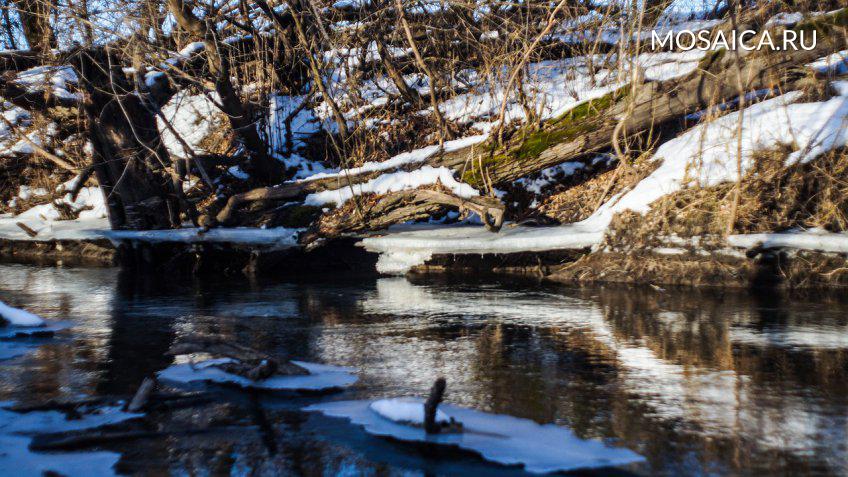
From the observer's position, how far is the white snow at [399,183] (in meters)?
11.4

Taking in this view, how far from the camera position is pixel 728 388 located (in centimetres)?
494

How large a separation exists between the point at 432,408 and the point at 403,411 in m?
0.39

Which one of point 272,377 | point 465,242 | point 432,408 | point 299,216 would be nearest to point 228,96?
point 299,216

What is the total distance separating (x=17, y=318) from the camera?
717 cm

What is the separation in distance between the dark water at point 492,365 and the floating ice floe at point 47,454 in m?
0.16

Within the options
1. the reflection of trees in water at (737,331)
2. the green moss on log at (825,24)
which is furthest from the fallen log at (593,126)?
the reflection of trees in water at (737,331)

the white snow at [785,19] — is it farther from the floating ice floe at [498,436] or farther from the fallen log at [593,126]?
the floating ice floe at [498,436]

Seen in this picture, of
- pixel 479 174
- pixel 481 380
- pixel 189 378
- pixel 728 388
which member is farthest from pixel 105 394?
pixel 479 174

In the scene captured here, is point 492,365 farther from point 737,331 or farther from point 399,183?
point 399,183

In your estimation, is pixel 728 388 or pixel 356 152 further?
pixel 356 152

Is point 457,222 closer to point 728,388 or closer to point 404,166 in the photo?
point 404,166

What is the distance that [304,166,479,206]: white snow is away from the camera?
37.4ft

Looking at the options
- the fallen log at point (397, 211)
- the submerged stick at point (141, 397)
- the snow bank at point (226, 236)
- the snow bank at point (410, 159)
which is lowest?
the submerged stick at point (141, 397)

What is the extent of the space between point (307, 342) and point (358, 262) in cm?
540
